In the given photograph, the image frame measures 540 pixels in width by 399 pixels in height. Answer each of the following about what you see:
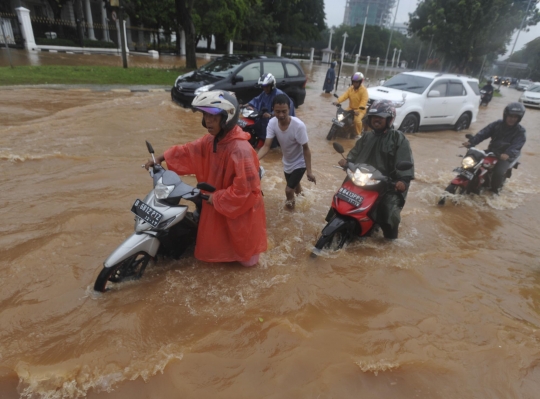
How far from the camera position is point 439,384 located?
2.48 m

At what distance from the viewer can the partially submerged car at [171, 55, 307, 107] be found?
991 cm

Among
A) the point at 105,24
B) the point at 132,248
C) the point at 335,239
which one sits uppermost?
the point at 105,24

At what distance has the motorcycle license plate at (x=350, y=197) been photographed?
3.65 metres

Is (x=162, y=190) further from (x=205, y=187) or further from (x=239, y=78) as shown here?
(x=239, y=78)

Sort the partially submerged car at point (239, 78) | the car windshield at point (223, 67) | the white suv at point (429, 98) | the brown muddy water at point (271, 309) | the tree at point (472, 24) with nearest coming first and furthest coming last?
the brown muddy water at point (271, 309) < the white suv at point (429, 98) < the partially submerged car at point (239, 78) < the car windshield at point (223, 67) < the tree at point (472, 24)

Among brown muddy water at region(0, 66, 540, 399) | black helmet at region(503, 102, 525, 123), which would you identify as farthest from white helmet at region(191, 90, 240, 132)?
black helmet at region(503, 102, 525, 123)

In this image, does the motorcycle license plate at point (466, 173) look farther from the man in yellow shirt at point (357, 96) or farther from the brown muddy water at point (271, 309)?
the man in yellow shirt at point (357, 96)

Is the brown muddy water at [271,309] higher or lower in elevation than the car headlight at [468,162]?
lower

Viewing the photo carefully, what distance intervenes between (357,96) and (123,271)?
7311 mm

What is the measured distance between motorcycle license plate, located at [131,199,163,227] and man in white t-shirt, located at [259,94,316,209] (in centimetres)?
173

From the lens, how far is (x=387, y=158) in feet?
12.5

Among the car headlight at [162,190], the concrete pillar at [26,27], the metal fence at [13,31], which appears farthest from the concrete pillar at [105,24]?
the car headlight at [162,190]

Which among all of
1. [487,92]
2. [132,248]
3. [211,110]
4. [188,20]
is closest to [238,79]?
[211,110]

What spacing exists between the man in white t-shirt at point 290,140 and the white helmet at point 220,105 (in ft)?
4.53
